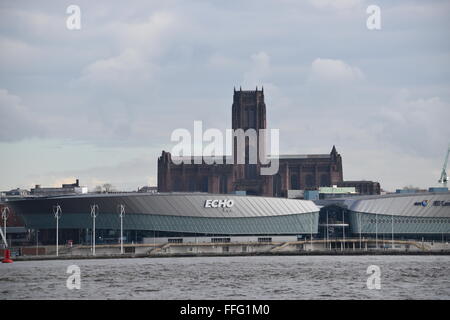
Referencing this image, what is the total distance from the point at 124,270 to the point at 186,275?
15.6 meters

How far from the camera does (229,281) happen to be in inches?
4370

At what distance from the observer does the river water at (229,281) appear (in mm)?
93731

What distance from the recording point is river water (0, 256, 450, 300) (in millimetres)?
93731

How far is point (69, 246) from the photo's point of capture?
19338cm

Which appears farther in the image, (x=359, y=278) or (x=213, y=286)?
(x=359, y=278)
